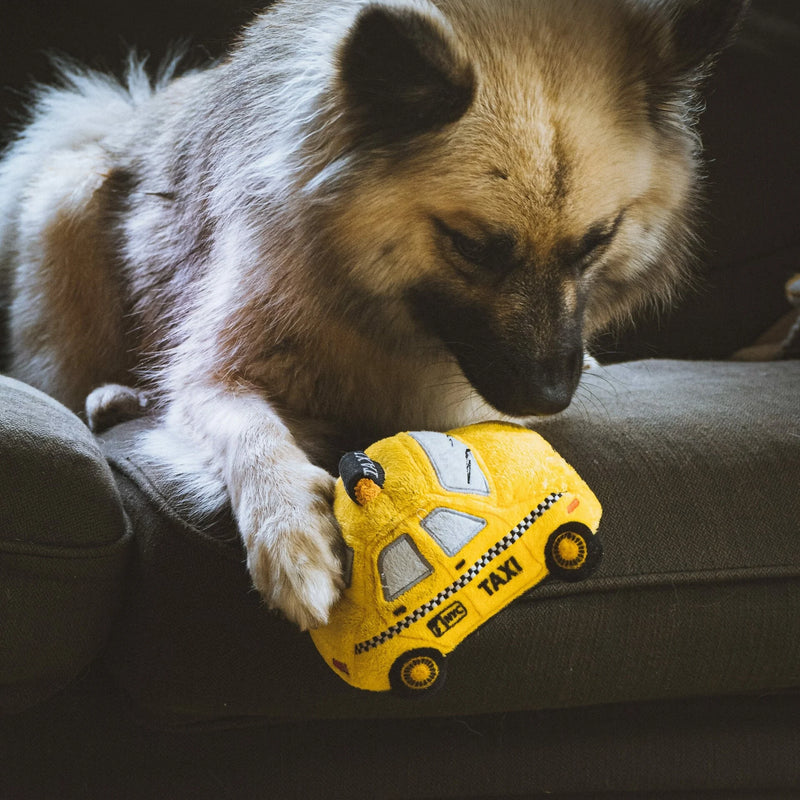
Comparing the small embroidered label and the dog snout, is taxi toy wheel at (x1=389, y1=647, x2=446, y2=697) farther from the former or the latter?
the dog snout

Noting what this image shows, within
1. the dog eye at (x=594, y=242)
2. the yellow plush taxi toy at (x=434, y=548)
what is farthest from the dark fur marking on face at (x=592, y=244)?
the yellow plush taxi toy at (x=434, y=548)

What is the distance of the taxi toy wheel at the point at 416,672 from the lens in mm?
848

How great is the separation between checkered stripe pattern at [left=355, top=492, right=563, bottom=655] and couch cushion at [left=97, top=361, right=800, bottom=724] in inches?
6.6

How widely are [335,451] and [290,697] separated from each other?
39 cm

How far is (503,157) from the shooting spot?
112cm

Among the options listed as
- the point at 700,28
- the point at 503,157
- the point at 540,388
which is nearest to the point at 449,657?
the point at 540,388

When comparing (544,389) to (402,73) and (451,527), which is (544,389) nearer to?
(451,527)

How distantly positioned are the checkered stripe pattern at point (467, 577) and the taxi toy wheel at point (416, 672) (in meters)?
0.03

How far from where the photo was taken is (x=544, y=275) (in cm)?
120

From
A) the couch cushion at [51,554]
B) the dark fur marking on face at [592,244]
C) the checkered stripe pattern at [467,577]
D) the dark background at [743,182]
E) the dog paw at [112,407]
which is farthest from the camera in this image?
the dark background at [743,182]

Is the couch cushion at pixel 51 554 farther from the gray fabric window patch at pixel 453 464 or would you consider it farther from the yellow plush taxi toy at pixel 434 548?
the gray fabric window patch at pixel 453 464

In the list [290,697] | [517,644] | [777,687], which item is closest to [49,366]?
[290,697]

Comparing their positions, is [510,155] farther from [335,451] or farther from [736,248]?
[736,248]

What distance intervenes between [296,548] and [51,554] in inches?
11.7
